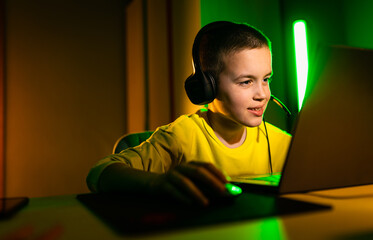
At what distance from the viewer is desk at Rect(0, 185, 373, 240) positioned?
28 centimetres

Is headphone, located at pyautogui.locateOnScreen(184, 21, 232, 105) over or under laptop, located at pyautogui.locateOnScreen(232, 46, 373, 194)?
over

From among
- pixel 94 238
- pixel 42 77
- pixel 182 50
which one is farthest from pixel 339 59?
pixel 42 77

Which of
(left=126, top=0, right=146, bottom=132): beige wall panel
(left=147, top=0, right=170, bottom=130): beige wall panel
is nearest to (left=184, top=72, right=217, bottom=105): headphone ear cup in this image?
(left=147, top=0, right=170, bottom=130): beige wall panel

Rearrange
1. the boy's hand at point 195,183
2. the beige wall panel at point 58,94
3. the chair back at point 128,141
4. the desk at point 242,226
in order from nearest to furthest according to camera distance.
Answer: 1. the desk at point 242,226
2. the boy's hand at point 195,183
3. the chair back at point 128,141
4. the beige wall panel at point 58,94

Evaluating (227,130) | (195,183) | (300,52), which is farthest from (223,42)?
(195,183)

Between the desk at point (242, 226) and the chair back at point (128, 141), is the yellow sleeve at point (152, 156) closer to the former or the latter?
the chair back at point (128, 141)

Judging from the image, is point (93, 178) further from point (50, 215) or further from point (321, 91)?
point (321, 91)

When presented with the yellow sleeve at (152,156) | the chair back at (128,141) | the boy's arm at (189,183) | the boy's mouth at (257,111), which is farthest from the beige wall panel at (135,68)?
the boy's arm at (189,183)

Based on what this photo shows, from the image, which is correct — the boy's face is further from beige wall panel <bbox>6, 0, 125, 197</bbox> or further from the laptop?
beige wall panel <bbox>6, 0, 125, 197</bbox>

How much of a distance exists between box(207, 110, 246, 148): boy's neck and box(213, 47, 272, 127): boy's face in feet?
0.32

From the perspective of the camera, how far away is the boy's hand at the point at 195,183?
396mm

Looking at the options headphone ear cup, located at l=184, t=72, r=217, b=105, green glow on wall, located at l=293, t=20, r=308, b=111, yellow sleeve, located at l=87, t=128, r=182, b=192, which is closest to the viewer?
yellow sleeve, located at l=87, t=128, r=182, b=192

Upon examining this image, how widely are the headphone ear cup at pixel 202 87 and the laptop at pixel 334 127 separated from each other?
503mm

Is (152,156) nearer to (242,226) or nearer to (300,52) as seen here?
(242,226)
